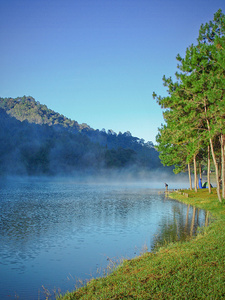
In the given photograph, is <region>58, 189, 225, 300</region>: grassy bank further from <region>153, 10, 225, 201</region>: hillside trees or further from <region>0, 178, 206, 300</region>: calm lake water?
<region>153, 10, 225, 201</region>: hillside trees

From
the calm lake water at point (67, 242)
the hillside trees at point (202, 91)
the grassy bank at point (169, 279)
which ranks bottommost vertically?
the calm lake water at point (67, 242)

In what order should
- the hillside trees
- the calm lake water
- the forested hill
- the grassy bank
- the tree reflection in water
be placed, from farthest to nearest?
the forested hill
the hillside trees
the tree reflection in water
the calm lake water
the grassy bank

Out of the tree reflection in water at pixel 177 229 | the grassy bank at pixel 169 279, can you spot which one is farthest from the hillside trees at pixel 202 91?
the grassy bank at pixel 169 279

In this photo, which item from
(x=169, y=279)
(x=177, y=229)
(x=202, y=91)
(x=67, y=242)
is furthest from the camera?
(x=202, y=91)

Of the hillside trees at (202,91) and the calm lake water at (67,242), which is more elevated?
the hillside trees at (202,91)

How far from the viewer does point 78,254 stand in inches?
572

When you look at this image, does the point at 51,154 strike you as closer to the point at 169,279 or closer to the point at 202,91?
the point at 202,91

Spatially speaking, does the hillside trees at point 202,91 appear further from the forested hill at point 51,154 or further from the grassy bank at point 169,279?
the forested hill at point 51,154

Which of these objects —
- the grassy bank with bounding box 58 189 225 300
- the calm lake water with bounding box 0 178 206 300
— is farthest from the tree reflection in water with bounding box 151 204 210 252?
the grassy bank with bounding box 58 189 225 300

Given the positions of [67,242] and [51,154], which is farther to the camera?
[51,154]

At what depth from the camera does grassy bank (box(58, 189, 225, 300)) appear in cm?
741

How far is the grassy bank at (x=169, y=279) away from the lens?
24.3ft

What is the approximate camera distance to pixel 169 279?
328 inches

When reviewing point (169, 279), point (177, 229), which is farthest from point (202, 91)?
point (169, 279)
